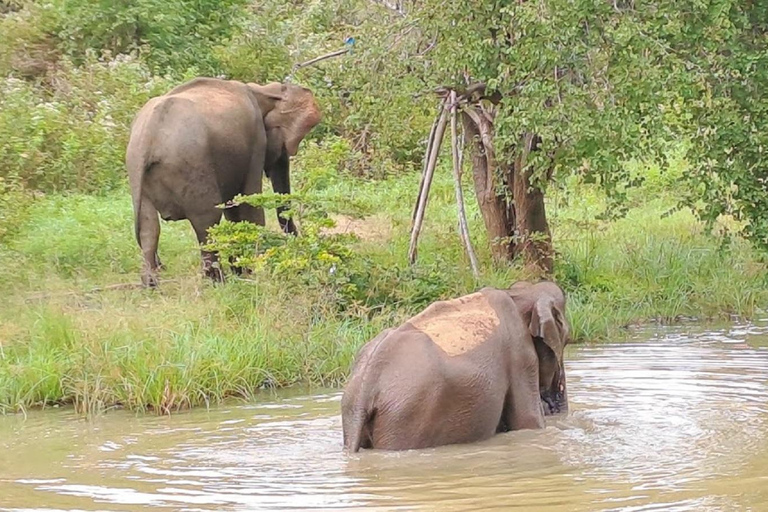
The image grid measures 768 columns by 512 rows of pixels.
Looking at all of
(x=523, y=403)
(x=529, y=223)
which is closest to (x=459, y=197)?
(x=529, y=223)

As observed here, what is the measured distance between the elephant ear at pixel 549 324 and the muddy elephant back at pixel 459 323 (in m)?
0.24

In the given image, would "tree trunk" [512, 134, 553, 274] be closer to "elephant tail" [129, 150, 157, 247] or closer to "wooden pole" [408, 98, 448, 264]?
"wooden pole" [408, 98, 448, 264]

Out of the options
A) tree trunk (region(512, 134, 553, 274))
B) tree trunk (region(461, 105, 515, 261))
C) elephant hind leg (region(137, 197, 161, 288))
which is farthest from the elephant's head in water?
elephant hind leg (region(137, 197, 161, 288))

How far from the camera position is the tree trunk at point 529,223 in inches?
509

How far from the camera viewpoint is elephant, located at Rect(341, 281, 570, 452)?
22.6 feet

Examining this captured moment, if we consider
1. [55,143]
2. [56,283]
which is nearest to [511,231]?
[56,283]

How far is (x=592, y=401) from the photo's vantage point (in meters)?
8.70

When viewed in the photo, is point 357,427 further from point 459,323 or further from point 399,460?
point 459,323

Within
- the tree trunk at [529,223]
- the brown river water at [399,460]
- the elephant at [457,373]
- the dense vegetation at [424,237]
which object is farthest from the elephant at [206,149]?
the elephant at [457,373]

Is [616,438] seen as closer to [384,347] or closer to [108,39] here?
[384,347]

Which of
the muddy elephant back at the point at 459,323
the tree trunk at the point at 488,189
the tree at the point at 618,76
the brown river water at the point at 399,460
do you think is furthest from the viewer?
the tree trunk at the point at 488,189

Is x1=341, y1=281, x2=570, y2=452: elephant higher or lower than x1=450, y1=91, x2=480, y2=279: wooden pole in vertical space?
lower

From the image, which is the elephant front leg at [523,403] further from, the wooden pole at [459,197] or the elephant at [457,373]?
the wooden pole at [459,197]

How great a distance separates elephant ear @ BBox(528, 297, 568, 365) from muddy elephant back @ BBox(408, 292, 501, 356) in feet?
0.80
